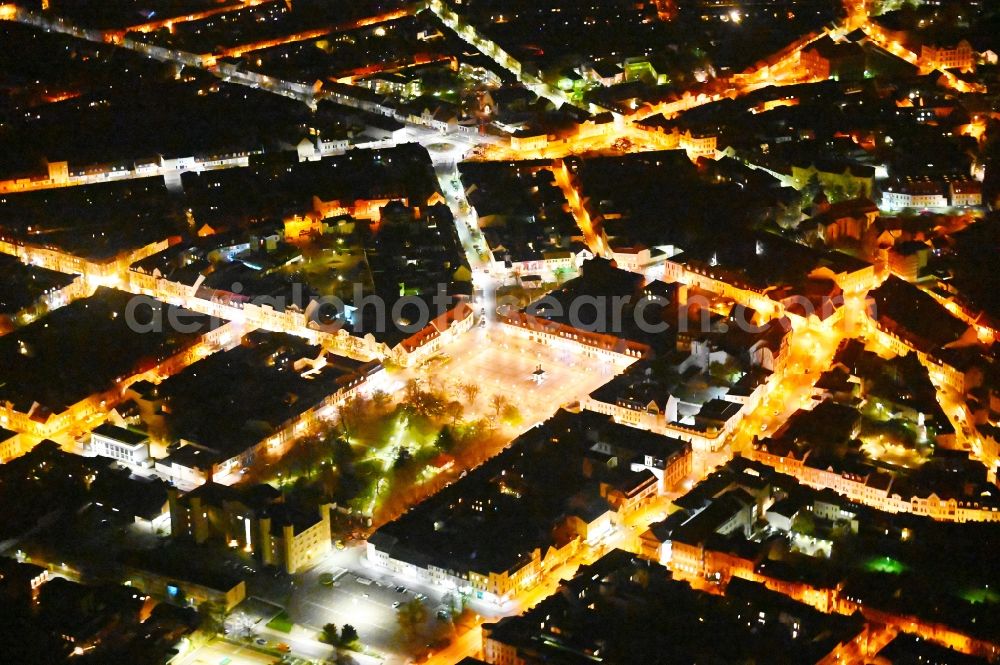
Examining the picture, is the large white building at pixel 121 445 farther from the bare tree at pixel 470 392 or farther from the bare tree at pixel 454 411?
the bare tree at pixel 470 392

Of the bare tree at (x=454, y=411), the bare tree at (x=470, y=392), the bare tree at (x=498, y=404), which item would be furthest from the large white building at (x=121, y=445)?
the bare tree at (x=498, y=404)

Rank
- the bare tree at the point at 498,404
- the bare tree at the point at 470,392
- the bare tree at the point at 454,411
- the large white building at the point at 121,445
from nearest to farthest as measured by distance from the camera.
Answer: the large white building at the point at 121,445 < the bare tree at the point at 454,411 < the bare tree at the point at 498,404 < the bare tree at the point at 470,392

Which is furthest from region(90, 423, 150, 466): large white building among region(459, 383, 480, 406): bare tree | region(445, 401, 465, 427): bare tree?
region(459, 383, 480, 406): bare tree

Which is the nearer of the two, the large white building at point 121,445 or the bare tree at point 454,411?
the large white building at point 121,445

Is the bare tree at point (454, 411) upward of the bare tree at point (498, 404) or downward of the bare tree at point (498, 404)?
upward

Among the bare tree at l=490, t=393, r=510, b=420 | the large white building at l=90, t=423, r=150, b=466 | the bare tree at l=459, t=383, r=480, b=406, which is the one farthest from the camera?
the bare tree at l=459, t=383, r=480, b=406

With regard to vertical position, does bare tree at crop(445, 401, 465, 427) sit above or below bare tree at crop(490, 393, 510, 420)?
above

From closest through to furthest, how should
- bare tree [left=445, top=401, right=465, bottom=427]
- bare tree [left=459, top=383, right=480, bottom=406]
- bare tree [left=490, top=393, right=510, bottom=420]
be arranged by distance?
bare tree [left=445, top=401, right=465, bottom=427]
bare tree [left=490, top=393, right=510, bottom=420]
bare tree [left=459, top=383, right=480, bottom=406]

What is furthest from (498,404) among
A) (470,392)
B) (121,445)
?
(121,445)

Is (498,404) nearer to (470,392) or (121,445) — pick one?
(470,392)

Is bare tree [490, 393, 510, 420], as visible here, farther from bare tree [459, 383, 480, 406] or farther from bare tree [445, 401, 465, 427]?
bare tree [445, 401, 465, 427]

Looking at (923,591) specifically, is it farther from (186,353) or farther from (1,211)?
(1,211)
